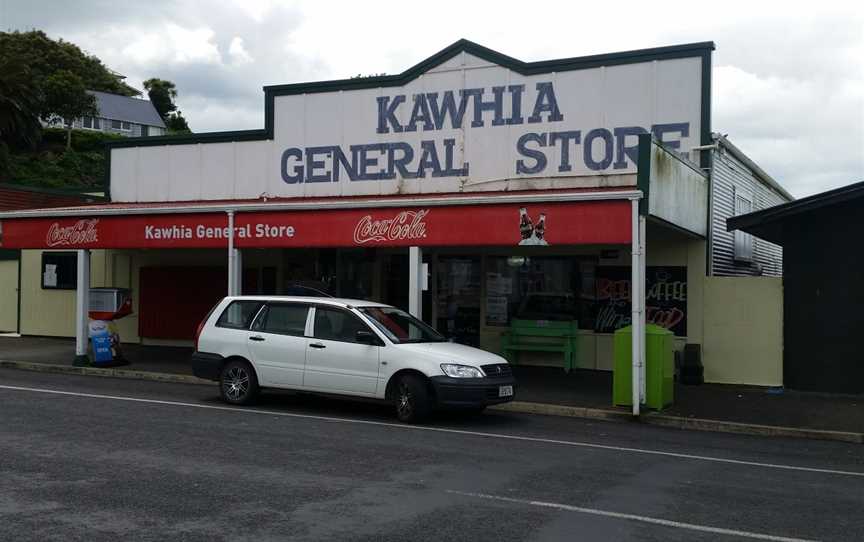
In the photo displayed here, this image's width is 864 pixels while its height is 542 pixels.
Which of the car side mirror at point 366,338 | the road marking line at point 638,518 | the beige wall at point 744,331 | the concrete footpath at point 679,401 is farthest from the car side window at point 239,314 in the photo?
the beige wall at point 744,331

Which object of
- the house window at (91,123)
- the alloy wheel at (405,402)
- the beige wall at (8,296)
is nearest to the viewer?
the alloy wheel at (405,402)

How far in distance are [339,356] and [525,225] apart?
12.1ft

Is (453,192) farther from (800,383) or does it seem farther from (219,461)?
(219,461)

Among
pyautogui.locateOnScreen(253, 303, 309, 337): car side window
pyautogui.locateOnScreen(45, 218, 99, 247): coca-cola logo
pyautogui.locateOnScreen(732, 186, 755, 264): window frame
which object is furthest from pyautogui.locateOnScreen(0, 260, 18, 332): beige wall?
pyautogui.locateOnScreen(732, 186, 755, 264): window frame

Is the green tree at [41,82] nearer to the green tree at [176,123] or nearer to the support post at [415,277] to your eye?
the green tree at [176,123]

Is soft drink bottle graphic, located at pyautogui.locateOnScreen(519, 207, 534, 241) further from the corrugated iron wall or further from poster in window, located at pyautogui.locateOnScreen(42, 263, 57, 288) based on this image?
poster in window, located at pyautogui.locateOnScreen(42, 263, 57, 288)

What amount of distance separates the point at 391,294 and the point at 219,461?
36.3ft

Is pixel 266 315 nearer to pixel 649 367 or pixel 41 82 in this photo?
pixel 649 367

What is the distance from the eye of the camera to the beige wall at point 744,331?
51.2ft

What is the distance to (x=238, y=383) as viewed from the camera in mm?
12625

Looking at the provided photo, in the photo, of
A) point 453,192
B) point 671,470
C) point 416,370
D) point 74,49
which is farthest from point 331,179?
point 74,49

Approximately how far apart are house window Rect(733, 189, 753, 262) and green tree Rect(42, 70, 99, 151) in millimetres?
58756

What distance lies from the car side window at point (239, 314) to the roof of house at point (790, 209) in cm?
829

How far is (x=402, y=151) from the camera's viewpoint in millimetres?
18312
